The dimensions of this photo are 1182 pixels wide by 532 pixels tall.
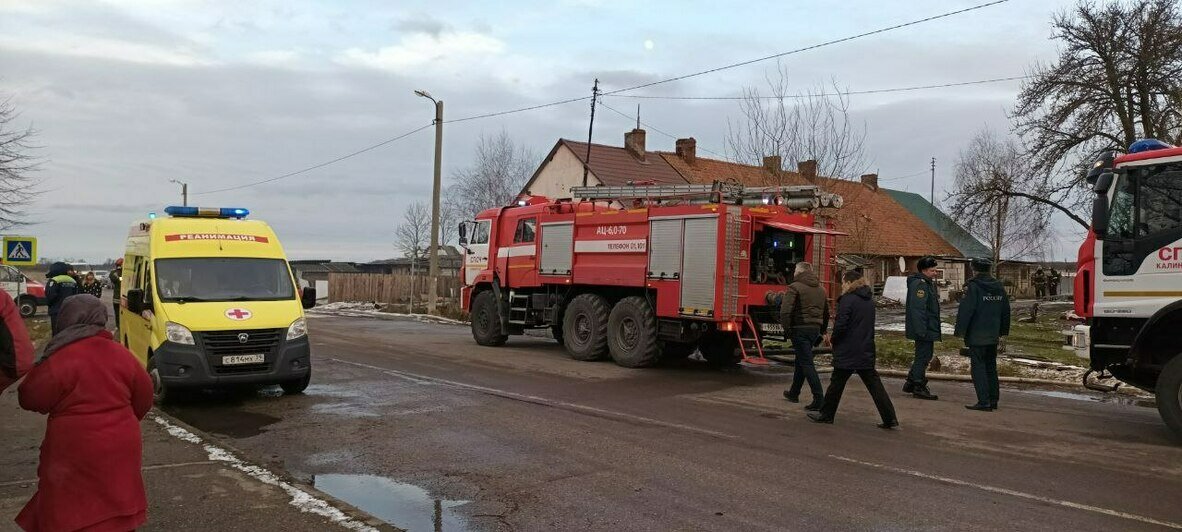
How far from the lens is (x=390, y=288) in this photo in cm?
3581

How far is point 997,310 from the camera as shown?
9469 mm

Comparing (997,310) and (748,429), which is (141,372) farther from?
(997,310)

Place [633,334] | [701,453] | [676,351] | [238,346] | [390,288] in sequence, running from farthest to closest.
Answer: [390,288] < [676,351] < [633,334] < [238,346] < [701,453]

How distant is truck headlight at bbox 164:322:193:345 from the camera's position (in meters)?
9.06

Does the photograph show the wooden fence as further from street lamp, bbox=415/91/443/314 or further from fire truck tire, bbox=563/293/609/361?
fire truck tire, bbox=563/293/609/361

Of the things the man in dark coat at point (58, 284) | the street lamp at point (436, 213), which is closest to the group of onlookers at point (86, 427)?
the man in dark coat at point (58, 284)

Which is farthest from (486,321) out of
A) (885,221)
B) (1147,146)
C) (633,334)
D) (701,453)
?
(885,221)

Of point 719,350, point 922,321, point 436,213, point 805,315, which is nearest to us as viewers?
point 805,315

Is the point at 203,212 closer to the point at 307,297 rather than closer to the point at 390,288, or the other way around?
the point at 307,297

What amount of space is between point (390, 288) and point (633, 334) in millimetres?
24288

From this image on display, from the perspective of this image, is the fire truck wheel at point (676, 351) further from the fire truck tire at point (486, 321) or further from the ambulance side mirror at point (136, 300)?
the ambulance side mirror at point (136, 300)

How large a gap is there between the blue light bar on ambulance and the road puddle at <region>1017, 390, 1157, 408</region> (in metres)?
11.1

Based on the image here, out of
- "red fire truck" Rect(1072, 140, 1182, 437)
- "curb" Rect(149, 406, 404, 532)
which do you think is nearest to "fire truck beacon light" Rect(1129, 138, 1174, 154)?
"red fire truck" Rect(1072, 140, 1182, 437)

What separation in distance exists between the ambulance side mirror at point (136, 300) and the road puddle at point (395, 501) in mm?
4551
